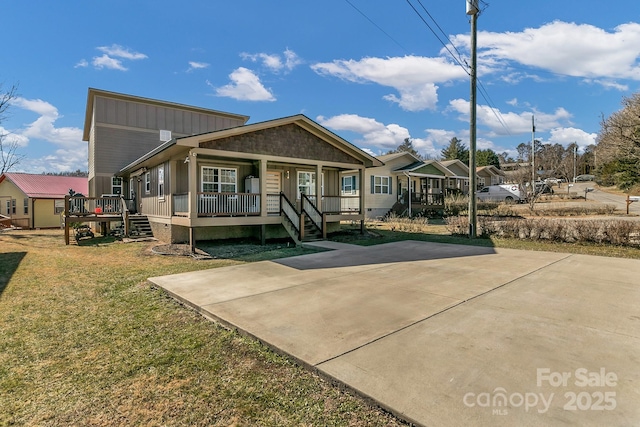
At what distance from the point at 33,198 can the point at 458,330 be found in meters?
32.9

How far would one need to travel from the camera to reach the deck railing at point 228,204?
461 inches

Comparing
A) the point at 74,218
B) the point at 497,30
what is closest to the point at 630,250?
the point at 497,30

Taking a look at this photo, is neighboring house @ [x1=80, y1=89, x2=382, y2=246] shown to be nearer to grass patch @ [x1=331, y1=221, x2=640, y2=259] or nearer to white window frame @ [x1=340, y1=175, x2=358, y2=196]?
grass patch @ [x1=331, y1=221, x2=640, y2=259]

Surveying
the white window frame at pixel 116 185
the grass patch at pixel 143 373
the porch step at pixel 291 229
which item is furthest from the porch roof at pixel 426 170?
the grass patch at pixel 143 373

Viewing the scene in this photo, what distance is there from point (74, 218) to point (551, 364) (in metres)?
17.4

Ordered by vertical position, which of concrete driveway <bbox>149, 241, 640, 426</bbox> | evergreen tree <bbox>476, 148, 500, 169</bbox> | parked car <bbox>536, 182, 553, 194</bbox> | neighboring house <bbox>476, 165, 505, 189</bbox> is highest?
evergreen tree <bbox>476, 148, 500, 169</bbox>

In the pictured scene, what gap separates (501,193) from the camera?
131 ft

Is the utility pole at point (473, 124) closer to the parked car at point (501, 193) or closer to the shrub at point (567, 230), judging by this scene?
the shrub at point (567, 230)

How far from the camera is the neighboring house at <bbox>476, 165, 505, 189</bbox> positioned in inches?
1791

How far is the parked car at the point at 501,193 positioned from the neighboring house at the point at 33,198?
41.9m

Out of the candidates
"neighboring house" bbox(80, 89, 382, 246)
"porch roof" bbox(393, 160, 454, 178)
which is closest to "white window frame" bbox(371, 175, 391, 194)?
"porch roof" bbox(393, 160, 454, 178)

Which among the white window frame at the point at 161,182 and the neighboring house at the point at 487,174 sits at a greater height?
the neighboring house at the point at 487,174

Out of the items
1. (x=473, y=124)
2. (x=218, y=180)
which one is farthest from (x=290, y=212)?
(x=473, y=124)

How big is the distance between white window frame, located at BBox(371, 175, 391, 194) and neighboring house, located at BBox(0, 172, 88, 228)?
952 inches
